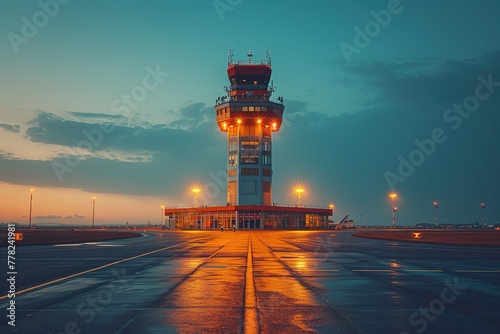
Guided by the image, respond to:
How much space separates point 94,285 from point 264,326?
26.9ft

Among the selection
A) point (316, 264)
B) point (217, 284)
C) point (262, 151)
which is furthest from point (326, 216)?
point (217, 284)

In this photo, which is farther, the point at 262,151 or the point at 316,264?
the point at 262,151

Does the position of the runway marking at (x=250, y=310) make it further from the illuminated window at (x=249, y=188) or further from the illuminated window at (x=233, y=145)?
the illuminated window at (x=233, y=145)

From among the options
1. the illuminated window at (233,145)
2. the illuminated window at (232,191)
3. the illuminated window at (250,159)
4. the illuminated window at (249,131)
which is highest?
the illuminated window at (249,131)

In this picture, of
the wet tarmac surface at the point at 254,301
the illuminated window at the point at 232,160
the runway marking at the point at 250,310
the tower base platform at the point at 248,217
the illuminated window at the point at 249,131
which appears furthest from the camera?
the illuminated window at the point at 232,160

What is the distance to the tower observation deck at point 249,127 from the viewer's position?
12656cm

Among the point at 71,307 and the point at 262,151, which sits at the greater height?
the point at 262,151

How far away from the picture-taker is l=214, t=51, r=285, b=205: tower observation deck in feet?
415

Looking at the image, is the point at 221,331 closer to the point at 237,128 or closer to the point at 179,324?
the point at 179,324

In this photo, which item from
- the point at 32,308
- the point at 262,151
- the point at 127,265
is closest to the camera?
the point at 32,308

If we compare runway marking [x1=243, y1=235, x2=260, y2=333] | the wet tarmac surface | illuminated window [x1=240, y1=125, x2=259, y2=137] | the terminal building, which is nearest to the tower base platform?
the terminal building

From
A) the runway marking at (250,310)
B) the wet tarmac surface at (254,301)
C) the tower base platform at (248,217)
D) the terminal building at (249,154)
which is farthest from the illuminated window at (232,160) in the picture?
the runway marking at (250,310)

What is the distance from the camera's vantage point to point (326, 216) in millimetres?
145750

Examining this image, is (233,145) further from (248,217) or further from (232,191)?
(248,217)
